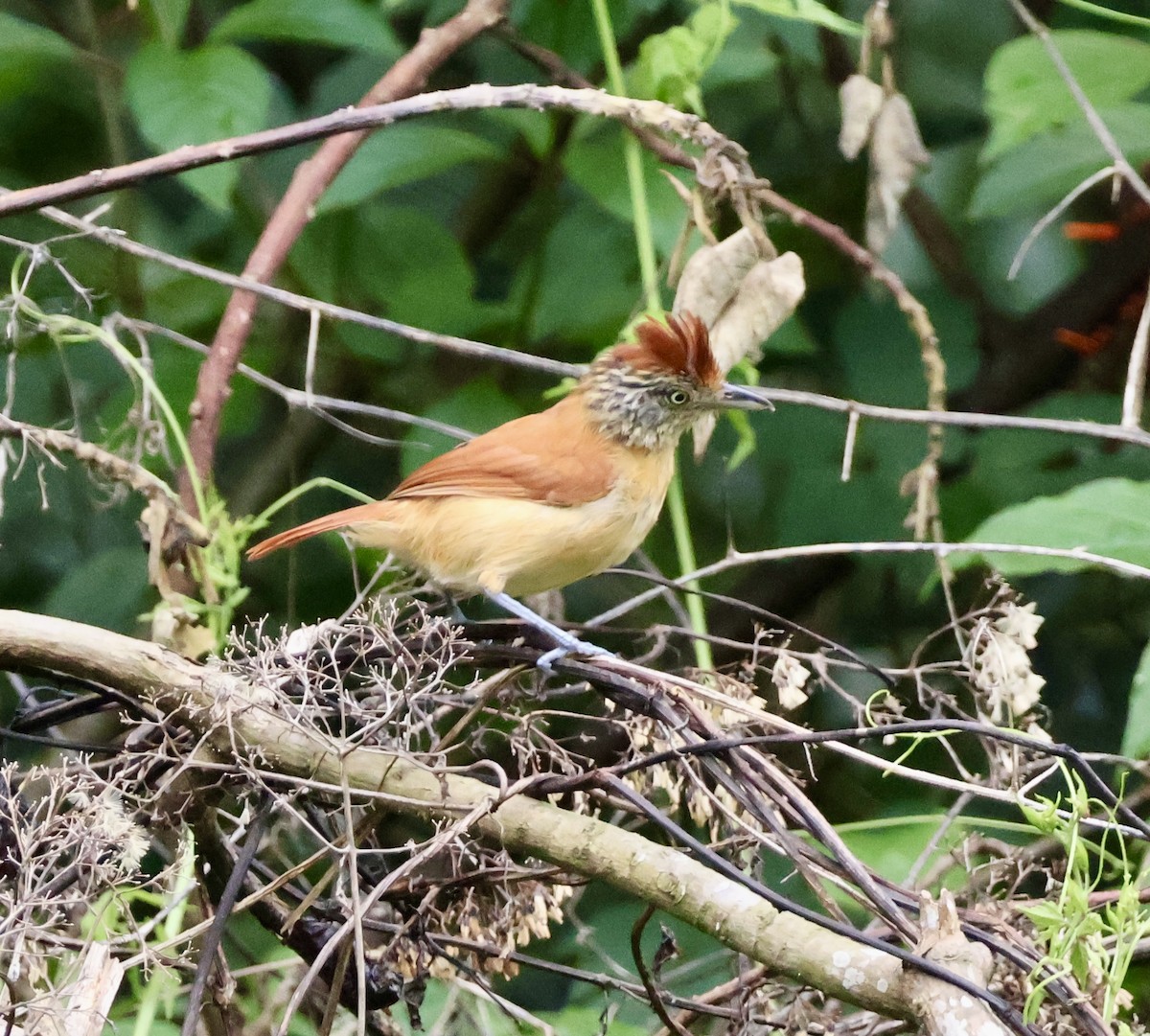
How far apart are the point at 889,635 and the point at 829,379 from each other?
658 mm

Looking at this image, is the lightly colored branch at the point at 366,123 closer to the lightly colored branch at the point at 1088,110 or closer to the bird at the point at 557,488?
the bird at the point at 557,488

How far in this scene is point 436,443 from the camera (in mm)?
2820

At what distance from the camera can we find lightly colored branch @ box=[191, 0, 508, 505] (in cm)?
214

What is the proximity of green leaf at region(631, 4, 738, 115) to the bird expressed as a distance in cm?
40

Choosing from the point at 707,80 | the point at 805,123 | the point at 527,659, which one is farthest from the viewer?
the point at 805,123

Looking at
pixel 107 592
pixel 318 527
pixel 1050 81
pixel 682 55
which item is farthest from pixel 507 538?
pixel 1050 81

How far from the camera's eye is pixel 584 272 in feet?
9.18

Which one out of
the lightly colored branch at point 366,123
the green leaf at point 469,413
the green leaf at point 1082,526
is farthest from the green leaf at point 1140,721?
the green leaf at point 469,413

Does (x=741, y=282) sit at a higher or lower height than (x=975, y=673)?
higher

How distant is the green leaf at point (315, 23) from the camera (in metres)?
2.53

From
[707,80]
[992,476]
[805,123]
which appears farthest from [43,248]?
[805,123]

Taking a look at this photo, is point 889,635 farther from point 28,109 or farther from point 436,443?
point 28,109

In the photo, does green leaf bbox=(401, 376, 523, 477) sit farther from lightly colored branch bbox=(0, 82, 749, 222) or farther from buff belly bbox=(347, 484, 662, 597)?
lightly colored branch bbox=(0, 82, 749, 222)

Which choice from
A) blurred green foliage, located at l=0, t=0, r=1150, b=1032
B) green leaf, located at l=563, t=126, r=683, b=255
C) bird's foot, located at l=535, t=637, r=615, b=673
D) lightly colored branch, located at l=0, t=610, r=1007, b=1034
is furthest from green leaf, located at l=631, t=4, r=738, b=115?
lightly colored branch, located at l=0, t=610, r=1007, b=1034
